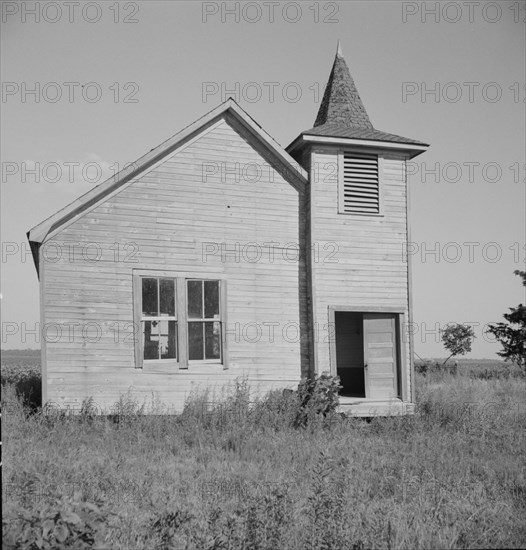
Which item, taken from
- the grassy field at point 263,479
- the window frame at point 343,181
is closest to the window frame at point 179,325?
the grassy field at point 263,479

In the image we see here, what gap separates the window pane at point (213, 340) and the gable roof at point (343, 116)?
16.3 ft

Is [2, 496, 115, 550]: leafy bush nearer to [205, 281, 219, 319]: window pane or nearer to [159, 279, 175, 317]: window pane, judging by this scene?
[159, 279, 175, 317]: window pane

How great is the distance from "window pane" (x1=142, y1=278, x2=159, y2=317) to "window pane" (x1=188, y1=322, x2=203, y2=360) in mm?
887

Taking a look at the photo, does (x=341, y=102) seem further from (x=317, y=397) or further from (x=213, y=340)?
(x=317, y=397)

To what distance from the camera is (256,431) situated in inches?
485

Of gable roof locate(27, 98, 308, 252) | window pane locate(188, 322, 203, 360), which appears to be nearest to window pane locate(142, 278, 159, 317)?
window pane locate(188, 322, 203, 360)

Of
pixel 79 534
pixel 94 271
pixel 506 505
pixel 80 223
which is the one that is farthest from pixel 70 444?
pixel 506 505

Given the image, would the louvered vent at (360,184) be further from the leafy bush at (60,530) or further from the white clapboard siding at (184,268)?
the leafy bush at (60,530)

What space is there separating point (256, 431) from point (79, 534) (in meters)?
7.54

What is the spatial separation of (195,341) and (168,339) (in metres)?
0.61

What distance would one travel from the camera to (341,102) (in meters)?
17.4

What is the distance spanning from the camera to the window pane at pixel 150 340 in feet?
A: 44.7

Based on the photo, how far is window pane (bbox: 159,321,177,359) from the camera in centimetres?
1379

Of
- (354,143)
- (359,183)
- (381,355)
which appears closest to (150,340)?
(381,355)
